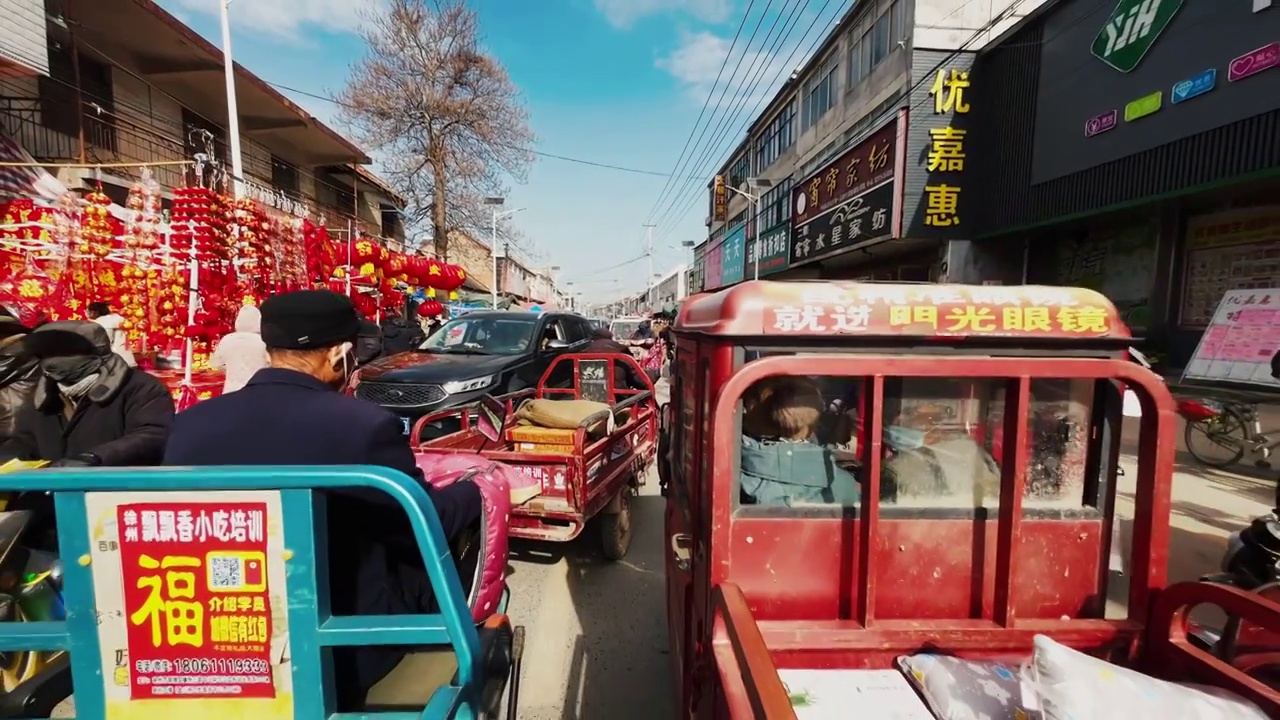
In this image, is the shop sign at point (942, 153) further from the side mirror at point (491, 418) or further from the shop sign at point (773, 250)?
the side mirror at point (491, 418)

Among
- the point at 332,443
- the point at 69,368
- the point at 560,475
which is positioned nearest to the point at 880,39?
the point at 560,475

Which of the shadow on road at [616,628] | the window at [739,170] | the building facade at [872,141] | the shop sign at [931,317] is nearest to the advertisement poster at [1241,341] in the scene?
the building facade at [872,141]

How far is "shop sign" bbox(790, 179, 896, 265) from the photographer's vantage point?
14.3m

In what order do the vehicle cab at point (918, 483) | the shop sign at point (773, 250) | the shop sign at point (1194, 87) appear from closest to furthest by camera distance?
the vehicle cab at point (918, 483), the shop sign at point (1194, 87), the shop sign at point (773, 250)

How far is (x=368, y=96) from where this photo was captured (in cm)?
1834

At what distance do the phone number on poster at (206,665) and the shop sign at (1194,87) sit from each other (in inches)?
464

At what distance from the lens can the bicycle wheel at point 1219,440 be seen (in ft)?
21.4

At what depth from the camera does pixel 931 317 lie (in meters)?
1.76

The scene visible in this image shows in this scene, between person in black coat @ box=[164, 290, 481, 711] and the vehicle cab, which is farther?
the vehicle cab

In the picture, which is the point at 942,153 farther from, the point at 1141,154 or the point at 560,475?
the point at 560,475

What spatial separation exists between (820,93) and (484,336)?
20831 millimetres

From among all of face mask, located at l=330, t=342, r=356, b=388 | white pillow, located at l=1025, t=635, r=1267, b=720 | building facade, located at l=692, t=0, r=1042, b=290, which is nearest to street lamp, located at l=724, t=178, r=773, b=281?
building facade, located at l=692, t=0, r=1042, b=290

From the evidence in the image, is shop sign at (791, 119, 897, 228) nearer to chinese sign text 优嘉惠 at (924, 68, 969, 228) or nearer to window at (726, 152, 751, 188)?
chinese sign text 优嘉惠 at (924, 68, 969, 228)

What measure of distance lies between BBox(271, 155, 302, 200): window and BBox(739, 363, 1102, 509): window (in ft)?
58.2
